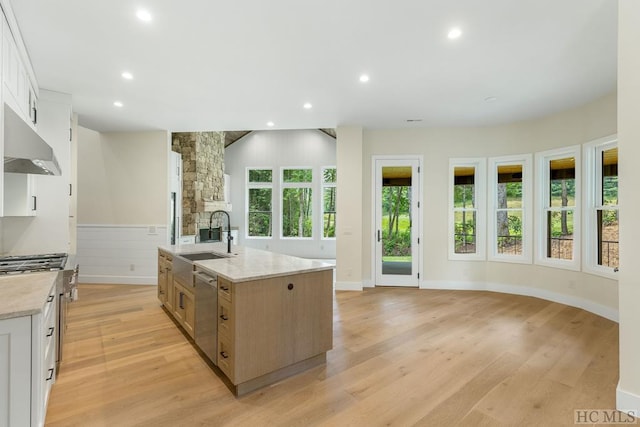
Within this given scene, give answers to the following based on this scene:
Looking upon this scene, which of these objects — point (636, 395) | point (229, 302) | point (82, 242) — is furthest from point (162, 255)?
point (636, 395)

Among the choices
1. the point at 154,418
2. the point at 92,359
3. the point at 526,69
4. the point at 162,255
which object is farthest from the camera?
the point at 162,255

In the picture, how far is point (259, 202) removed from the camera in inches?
400

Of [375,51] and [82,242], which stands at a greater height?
[375,51]

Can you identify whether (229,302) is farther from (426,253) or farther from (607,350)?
(426,253)

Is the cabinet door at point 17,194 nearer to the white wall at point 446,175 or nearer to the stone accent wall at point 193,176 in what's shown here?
the stone accent wall at point 193,176

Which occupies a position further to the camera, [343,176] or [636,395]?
[343,176]

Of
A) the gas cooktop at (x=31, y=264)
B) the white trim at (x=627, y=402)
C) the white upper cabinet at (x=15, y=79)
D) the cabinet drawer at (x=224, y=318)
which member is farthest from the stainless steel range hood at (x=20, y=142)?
the white trim at (x=627, y=402)

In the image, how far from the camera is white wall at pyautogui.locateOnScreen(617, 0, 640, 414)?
2025mm

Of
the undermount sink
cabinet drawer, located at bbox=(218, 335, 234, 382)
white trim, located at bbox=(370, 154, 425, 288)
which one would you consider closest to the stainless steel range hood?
the undermount sink

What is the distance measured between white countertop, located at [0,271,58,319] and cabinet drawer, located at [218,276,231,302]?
101 centimetres

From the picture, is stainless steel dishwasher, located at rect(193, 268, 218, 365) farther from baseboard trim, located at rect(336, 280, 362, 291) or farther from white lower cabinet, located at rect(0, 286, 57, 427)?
baseboard trim, located at rect(336, 280, 362, 291)

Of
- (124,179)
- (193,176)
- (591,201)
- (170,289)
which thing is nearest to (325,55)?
(170,289)

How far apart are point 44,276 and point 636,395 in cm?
405

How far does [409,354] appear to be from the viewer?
293 cm
